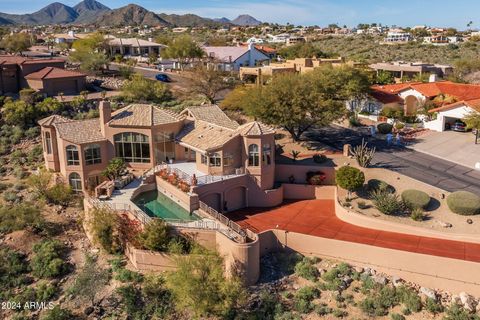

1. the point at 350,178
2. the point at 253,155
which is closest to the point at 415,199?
the point at 350,178

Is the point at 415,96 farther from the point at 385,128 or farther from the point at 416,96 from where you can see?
the point at 385,128

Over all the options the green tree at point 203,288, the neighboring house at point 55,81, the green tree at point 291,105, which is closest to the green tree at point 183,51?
the neighboring house at point 55,81

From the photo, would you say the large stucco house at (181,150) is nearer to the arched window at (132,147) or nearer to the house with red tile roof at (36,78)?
the arched window at (132,147)

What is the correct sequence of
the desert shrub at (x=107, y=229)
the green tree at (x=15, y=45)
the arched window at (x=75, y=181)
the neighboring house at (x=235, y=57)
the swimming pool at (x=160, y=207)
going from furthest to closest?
the green tree at (x=15, y=45) < the neighboring house at (x=235, y=57) < the arched window at (x=75, y=181) < the swimming pool at (x=160, y=207) < the desert shrub at (x=107, y=229)

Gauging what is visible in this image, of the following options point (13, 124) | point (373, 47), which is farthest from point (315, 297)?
point (373, 47)

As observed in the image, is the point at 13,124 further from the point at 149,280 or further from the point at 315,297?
the point at 315,297

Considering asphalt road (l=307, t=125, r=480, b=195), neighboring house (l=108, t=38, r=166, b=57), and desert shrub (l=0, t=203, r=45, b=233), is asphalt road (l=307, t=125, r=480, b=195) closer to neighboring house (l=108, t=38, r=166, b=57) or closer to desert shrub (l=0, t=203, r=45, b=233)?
desert shrub (l=0, t=203, r=45, b=233)
